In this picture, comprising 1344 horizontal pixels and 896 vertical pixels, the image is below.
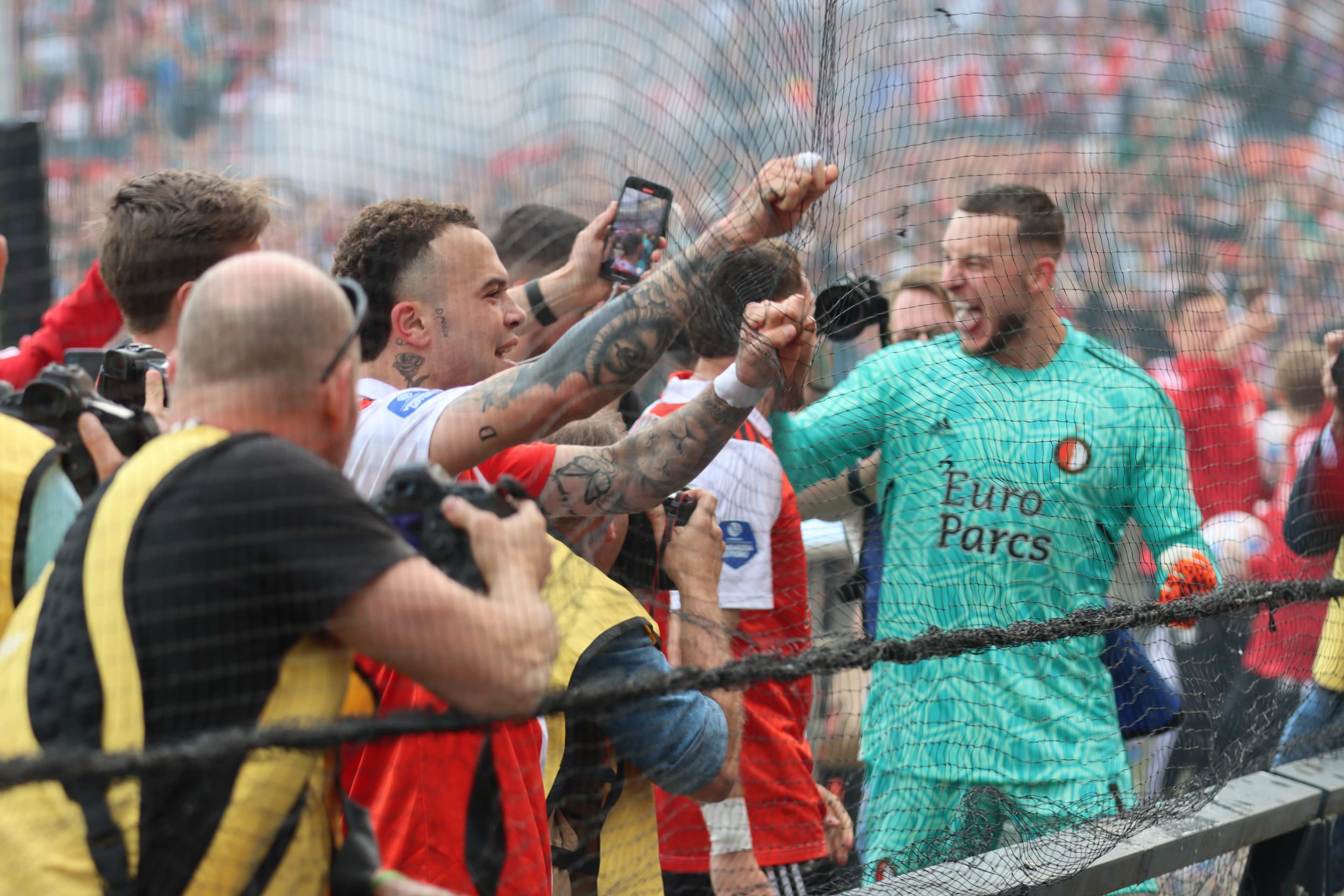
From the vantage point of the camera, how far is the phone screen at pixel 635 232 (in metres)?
2.57

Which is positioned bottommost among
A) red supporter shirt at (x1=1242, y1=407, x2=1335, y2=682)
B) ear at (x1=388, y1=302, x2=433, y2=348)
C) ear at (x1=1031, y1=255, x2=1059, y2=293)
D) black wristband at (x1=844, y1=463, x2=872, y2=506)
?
red supporter shirt at (x1=1242, y1=407, x2=1335, y2=682)

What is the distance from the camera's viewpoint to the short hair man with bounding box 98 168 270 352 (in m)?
2.25

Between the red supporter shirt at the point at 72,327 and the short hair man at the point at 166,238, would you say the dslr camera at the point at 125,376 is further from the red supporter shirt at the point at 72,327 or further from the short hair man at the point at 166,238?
the red supporter shirt at the point at 72,327

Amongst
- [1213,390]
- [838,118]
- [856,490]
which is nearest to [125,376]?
[838,118]

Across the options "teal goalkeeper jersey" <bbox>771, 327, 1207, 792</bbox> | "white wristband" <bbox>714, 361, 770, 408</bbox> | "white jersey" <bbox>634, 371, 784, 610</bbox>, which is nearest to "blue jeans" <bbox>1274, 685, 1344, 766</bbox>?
"teal goalkeeper jersey" <bbox>771, 327, 1207, 792</bbox>

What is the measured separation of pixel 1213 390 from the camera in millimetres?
3441

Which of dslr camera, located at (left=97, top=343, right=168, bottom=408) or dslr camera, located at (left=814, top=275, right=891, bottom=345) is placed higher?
dslr camera, located at (left=814, top=275, right=891, bottom=345)

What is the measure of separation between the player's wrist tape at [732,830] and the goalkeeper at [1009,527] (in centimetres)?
36

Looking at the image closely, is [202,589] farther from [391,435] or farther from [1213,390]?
[1213,390]

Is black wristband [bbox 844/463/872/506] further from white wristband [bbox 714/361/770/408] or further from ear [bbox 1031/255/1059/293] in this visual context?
white wristband [bbox 714/361/770/408]

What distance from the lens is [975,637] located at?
2326 millimetres

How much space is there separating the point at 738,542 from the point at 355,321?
5.22 ft

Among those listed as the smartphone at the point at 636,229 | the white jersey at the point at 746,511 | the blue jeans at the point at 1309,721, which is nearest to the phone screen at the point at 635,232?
the smartphone at the point at 636,229

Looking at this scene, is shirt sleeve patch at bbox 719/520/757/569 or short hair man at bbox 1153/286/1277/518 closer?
shirt sleeve patch at bbox 719/520/757/569
